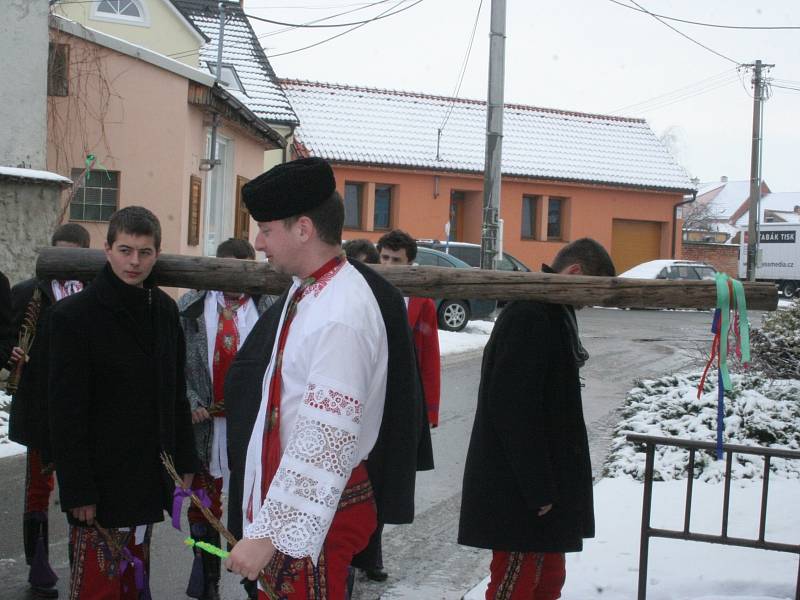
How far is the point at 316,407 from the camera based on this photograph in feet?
7.88

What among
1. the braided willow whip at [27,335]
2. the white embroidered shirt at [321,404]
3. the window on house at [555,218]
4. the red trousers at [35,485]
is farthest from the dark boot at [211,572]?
the window on house at [555,218]

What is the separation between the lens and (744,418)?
25.1 ft

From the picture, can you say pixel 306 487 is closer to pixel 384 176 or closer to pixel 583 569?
pixel 583 569

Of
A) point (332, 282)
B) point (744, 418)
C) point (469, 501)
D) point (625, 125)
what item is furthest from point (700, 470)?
point (625, 125)

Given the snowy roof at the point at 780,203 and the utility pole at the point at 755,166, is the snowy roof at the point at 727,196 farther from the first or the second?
the utility pole at the point at 755,166

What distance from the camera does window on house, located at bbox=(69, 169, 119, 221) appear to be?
13883 mm

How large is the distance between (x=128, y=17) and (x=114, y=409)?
57.4 feet

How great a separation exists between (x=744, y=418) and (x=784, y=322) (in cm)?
111

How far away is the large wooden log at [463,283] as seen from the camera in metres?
3.67

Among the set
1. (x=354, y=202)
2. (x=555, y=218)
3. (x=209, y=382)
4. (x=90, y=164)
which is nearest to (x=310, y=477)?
(x=209, y=382)

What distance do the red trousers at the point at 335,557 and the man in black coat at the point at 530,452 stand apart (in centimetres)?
106

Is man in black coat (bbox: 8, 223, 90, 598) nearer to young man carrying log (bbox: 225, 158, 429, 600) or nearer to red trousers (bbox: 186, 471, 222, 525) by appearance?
red trousers (bbox: 186, 471, 222, 525)

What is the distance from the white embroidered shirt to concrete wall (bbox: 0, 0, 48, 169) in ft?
30.5

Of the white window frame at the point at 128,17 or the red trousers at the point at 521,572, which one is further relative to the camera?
the white window frame at the point at 128,17
